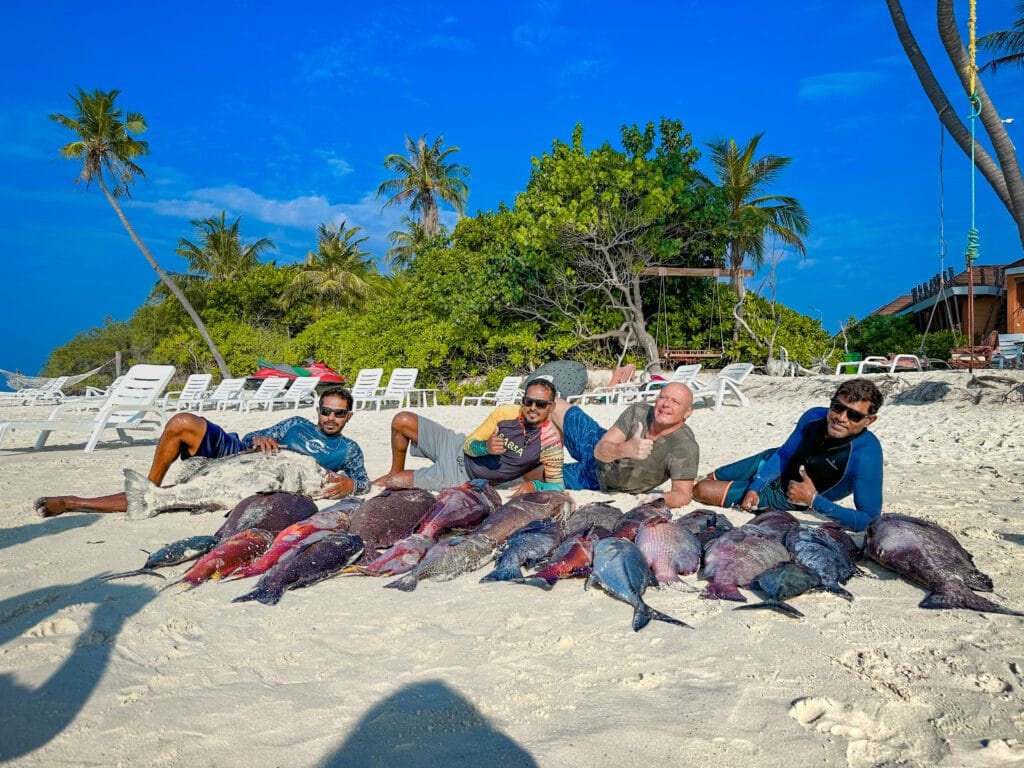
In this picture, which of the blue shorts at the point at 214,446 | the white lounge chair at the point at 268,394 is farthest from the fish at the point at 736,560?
the white lounge chair at the point at 268,394

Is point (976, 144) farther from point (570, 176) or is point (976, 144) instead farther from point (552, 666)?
point (552, 666)

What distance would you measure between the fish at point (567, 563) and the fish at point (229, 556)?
5.28 ft

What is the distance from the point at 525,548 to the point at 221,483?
8.96ft

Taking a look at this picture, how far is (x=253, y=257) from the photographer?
137 feet

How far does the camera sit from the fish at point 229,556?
3.72 m

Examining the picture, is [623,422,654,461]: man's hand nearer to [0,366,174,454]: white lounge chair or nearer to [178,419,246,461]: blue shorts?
[178,419,246,461]: blue shorts

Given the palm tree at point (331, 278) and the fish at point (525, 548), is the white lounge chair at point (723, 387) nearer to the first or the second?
the fish at point (525, 548)

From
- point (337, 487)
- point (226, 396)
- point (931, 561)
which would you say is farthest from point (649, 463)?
point (226, 396)

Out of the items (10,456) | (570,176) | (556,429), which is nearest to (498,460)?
(556,429)

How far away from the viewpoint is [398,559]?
399 cm

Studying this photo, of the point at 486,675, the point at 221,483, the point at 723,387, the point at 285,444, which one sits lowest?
the point at 486,675

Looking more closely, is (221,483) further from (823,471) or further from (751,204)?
(751,204)

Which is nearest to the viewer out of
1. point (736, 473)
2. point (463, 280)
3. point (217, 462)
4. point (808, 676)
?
point (808, 676)

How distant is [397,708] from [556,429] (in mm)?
3649
